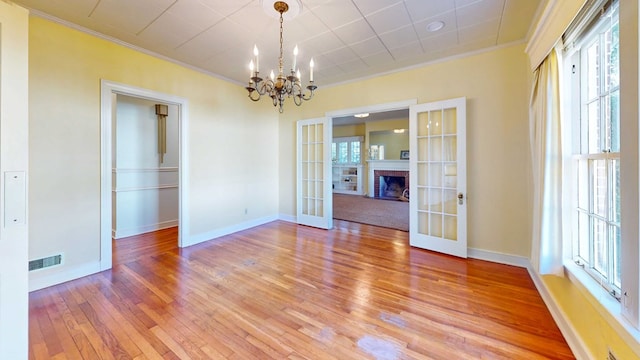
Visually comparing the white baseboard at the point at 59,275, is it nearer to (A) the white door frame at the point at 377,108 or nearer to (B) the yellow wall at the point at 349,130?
(A) the white door frame at the point at 377,108

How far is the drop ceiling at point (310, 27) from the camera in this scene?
2352mm

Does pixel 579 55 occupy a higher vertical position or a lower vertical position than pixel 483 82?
lower

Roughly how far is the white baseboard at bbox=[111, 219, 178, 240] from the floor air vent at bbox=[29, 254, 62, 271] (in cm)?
168

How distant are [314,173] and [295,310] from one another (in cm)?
319

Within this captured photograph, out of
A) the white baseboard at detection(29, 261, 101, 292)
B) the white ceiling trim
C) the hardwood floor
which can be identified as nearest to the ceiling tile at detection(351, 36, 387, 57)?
the white ceiling trim

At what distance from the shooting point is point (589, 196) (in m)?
1.75

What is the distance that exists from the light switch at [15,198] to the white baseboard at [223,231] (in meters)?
2.71

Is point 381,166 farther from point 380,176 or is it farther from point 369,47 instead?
point 369,47

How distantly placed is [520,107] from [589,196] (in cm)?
173

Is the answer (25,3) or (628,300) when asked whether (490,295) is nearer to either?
(628,300)

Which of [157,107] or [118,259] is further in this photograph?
[157,107]

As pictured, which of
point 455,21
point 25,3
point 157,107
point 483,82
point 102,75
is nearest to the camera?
point 25,3

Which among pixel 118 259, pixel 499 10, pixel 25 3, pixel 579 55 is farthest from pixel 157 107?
pixel 579 55

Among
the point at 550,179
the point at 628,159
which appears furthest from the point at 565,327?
the point at 628,159
